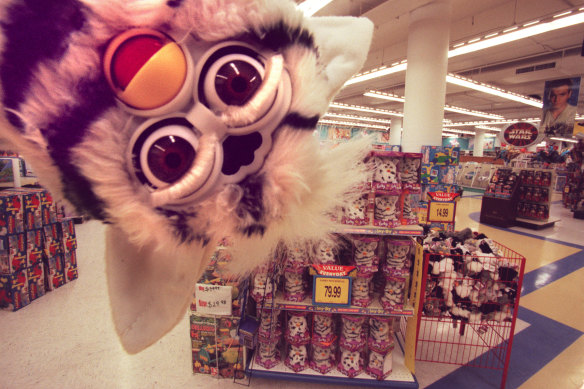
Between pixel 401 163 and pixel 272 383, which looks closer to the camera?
pixel 401 163

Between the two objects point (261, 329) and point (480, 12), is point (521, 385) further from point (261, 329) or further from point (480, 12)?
point (480, 12)

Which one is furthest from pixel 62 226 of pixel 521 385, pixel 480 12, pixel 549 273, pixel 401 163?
pixel 480 12

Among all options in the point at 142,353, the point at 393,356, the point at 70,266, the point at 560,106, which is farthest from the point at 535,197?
the point at 70,266

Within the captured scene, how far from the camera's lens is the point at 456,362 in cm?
198

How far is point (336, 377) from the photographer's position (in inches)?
65.9

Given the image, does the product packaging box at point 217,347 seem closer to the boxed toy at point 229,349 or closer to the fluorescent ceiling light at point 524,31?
the boxed toy at point 229,349

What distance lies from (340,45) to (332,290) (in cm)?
142

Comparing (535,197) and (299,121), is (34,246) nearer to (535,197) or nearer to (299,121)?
(299,121)

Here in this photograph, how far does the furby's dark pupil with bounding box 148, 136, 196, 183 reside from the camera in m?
0.20

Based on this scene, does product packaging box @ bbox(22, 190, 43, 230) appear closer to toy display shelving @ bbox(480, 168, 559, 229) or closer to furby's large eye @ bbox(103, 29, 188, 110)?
furby's large eye @ bbox(103, 29, 188, 110)

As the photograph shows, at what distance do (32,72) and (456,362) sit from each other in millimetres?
2522

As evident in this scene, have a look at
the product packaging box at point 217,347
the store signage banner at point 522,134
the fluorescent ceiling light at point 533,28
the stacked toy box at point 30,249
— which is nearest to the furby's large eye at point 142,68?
the product packaging box at point 217,347

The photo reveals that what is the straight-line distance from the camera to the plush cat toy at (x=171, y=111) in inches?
7.3

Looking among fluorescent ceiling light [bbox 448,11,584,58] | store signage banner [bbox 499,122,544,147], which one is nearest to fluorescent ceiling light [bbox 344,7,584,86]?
fluorescent ceiling light [bbox 448,11,584,58]
